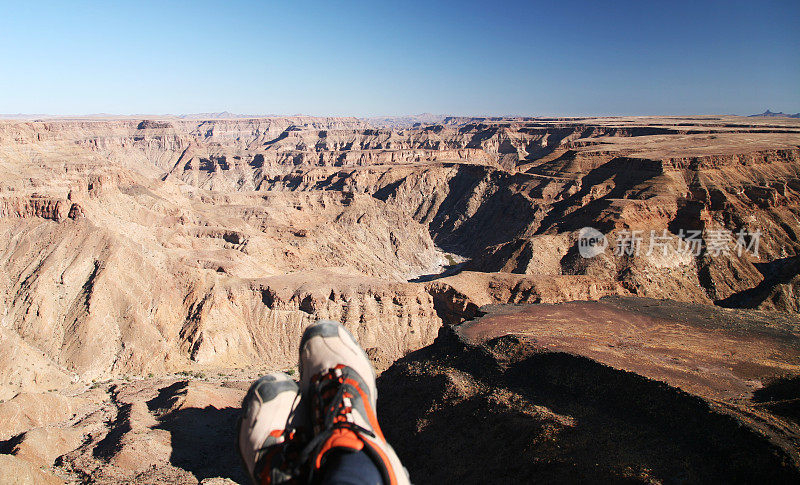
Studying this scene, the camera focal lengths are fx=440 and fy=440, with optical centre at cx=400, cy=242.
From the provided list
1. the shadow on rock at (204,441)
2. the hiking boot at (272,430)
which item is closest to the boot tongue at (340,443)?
the hiking boot at (272,430)

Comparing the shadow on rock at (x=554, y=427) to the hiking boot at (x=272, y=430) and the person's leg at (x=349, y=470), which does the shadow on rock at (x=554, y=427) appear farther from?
the person's leg at (x=349, y=470)

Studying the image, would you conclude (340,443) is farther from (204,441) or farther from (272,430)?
(204,441)

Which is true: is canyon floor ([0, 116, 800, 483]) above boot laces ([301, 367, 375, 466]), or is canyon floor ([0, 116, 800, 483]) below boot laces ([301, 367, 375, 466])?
below

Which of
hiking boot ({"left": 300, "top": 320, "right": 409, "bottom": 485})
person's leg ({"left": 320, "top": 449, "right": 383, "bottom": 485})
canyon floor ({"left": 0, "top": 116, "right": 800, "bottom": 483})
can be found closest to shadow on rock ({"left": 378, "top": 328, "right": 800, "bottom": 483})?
canyon floor ({"left": 0, "top": 116, "right": 800, "bottom": 483})

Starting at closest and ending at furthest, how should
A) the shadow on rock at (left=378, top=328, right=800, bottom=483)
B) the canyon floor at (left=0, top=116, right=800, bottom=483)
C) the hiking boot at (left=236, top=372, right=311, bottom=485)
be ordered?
1. the hiking boot at (left=236, top=372, right=311, bottom=485)
2. the shadow on rock at (left=378, top=328, right=800, bottom=483)
3. the canyon floor at (left=0, top=116, right=800, bottom=483)

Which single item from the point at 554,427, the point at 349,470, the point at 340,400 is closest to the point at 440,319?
the point at 554,427

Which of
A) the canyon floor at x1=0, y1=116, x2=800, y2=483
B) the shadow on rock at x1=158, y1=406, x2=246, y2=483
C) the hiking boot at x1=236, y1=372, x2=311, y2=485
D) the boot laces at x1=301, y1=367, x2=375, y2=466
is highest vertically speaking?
the boot laces at x1=301, y1=367, x2=375, y2=466

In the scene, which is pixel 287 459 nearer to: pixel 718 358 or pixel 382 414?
pixel 382 414

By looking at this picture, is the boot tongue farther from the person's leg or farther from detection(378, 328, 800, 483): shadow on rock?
detection(378, 328, 800, 483): shadow on rock
